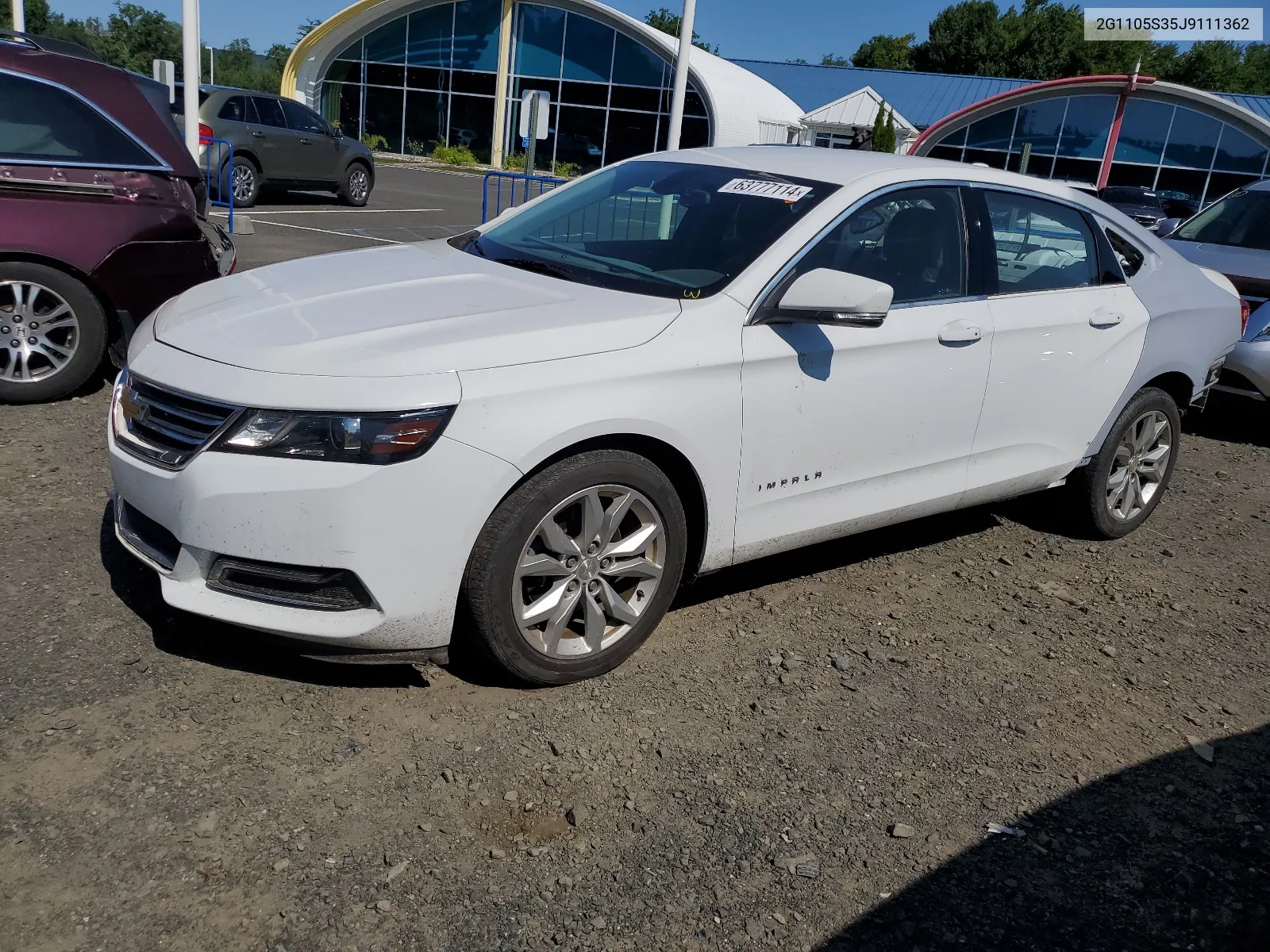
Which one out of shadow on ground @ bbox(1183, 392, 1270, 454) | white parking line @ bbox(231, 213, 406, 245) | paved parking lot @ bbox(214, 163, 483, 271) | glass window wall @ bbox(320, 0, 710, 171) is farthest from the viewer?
→ glass window wall @ bbox(320, 0, 710, 171)

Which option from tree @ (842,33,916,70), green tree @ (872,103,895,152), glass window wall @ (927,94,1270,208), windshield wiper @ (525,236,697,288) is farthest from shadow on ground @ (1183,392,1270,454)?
tree @ (842,33,916,70)

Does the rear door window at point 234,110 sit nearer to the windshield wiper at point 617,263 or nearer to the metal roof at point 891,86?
the windshield wiper at point 617,263

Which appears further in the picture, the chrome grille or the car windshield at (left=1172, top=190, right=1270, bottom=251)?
the car windshield at (left=1172, top=190, right=1270, bottom=251)

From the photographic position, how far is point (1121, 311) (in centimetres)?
490

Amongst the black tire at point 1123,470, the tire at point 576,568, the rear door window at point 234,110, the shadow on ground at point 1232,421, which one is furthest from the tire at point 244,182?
the tire at point 576,568

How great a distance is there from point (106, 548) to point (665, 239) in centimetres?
244

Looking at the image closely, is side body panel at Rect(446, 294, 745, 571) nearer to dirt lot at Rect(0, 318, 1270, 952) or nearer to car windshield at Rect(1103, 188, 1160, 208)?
dirt lot at Rect(0, 318, 1270, 952)

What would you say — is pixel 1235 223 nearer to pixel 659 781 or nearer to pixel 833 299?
pixel 833 299

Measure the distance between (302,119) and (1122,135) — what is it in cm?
3003

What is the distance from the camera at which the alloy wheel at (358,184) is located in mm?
18656

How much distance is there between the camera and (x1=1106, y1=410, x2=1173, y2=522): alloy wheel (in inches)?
207

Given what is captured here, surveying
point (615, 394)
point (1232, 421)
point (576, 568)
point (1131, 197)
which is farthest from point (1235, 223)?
point (1131, 197)

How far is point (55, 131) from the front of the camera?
5715mm

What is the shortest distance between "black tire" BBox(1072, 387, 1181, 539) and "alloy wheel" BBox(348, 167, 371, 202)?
51.8 ft
